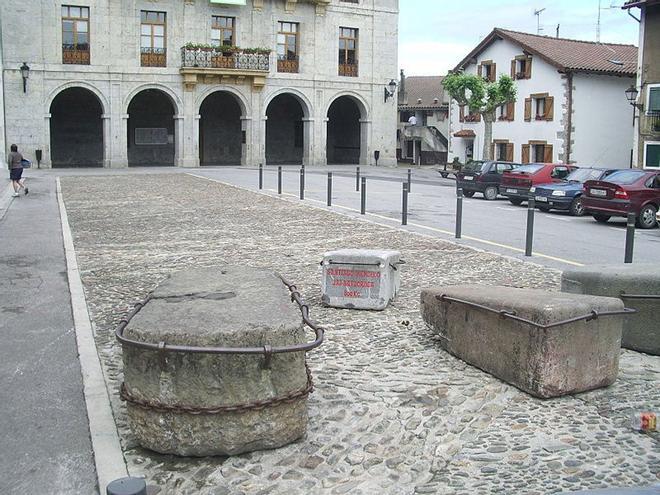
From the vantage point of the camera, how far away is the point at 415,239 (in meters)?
14.0

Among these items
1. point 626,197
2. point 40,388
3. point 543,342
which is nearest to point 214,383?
point 40,388

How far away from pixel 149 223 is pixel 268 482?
12.7 m

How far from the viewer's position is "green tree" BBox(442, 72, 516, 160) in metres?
38.6

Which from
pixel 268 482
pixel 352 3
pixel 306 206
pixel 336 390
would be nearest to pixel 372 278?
pixel 336 390

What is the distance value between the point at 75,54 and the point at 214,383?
3842cm

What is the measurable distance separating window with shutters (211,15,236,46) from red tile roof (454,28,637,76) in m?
13.9

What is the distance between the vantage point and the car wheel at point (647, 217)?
1884 cm

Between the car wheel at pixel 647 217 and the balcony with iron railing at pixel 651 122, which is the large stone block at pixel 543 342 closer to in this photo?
the car wheel at pixel 647 217

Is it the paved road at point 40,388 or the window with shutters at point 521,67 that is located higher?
the window with shutters at point 521,67

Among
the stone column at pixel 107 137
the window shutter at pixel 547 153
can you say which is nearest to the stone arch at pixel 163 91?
the stone column at pixel 107 137

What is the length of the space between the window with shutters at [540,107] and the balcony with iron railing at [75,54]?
75.0ft

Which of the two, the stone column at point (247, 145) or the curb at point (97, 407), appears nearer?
the curb at point (97, 407)

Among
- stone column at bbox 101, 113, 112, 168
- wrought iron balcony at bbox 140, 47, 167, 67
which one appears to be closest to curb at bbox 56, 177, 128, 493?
stone column at bbox 101, 113, 112, 168

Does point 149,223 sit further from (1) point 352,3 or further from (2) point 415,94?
(2) point 415,94
